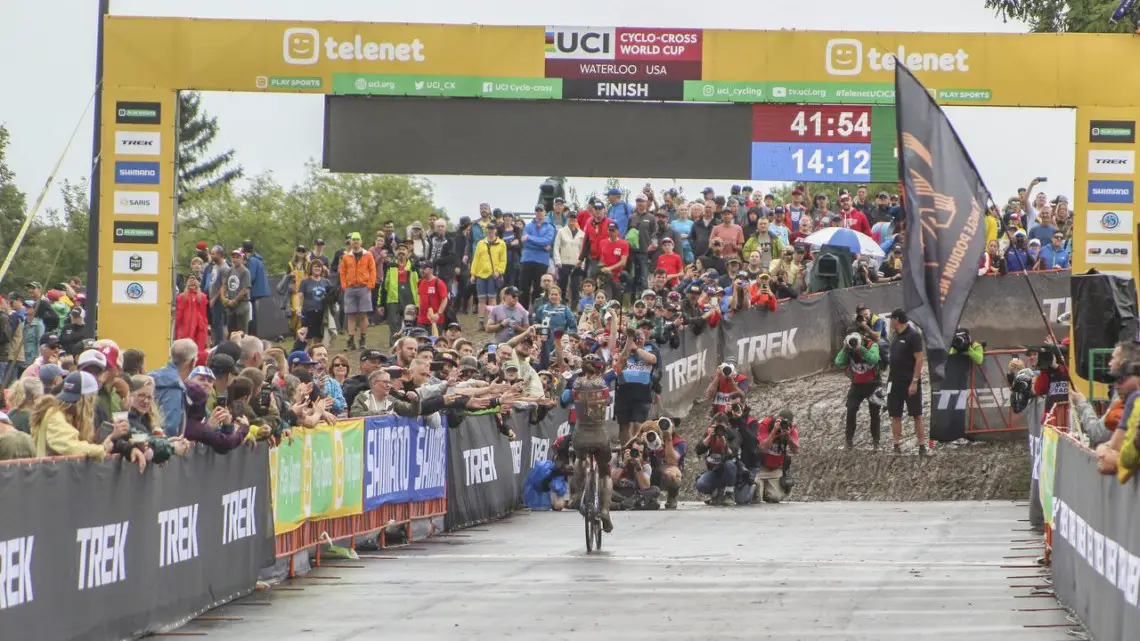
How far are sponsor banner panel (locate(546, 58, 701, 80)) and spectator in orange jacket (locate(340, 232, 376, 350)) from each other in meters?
9.75

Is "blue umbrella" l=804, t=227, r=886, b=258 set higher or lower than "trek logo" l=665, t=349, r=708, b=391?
higher

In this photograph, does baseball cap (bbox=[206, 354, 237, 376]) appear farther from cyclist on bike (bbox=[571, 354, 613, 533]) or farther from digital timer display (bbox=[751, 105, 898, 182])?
digital timer display (bbox=[751, 105, 898, 182])

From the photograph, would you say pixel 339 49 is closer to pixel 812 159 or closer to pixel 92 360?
pixel 812 159

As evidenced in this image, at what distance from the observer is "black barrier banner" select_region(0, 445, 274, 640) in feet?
31.2

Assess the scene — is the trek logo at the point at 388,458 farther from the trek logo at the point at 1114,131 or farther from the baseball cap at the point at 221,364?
the trek logo at the point at 1114,131

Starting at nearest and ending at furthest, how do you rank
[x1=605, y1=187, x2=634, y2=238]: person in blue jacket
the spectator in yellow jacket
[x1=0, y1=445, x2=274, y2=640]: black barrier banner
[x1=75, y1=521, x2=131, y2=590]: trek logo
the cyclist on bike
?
[x1=0, y1=445, x2=274, y2=640]: black barrier banner < [x1=75, y1=521, x2=131, y2=590]: trek logo < the cyclist on bike < the spectator in yellow jacket < [x1=605, y1=187, x2=634, y2=238]: person in blue jacket

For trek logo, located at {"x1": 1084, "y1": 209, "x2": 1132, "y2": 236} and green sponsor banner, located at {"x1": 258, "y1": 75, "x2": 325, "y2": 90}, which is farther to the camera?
green sponsor banner, located at {"x1": 258, "y1": 75, "x2": 325, "y2": 90}

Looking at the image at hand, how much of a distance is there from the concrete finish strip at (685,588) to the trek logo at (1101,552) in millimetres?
576

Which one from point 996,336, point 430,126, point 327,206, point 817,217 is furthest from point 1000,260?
point 327,206

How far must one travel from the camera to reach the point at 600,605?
13.1 m

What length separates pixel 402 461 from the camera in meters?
18.0

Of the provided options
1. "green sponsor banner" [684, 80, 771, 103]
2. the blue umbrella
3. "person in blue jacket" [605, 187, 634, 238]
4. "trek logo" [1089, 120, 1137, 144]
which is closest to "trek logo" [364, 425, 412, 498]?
"green sponsor banner" [684, 80, 771, 103]

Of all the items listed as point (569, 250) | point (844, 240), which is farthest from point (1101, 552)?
point (844, 240)

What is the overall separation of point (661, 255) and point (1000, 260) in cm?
624
